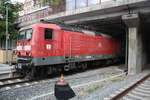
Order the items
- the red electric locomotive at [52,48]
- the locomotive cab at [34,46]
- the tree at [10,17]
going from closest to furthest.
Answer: the locomotive cab at [34,46] → the red electric locomotive at [52,48] → the tree at [10,17]

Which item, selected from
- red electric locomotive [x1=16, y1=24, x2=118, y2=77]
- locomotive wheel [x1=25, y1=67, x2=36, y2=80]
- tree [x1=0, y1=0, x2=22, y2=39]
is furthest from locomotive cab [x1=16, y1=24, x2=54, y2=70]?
tree [x1=0, y1=0, x2=22, y2=39]

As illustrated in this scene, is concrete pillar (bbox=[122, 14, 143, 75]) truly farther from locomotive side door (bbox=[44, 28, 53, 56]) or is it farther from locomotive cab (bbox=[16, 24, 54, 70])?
locomotive cab (bbox=[16, 24, 54, 70])

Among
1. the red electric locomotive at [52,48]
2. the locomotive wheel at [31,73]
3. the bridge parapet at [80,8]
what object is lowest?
the locomotive wheel at [31,73]

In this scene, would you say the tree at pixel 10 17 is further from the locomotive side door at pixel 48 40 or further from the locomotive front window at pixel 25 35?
the locomotive side door at pixel 48 40

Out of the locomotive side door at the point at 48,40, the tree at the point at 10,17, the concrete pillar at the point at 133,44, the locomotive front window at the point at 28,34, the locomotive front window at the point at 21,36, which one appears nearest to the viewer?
the locomotive front window at the point at 28,34

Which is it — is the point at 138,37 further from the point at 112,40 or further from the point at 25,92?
the point at 25,92

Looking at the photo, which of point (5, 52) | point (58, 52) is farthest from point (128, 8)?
point (5, 52)

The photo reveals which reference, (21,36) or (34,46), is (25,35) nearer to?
(21,36)

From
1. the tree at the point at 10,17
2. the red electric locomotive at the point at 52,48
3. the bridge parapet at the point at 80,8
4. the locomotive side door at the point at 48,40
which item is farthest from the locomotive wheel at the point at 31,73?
the tree at the point at 10,17

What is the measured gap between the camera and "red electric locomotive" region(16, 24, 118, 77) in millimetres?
8484

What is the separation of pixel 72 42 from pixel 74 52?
2.46ft

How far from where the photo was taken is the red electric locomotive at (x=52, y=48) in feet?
27.8

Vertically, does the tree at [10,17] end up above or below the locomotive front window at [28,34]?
above

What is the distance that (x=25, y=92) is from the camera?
264 inches
